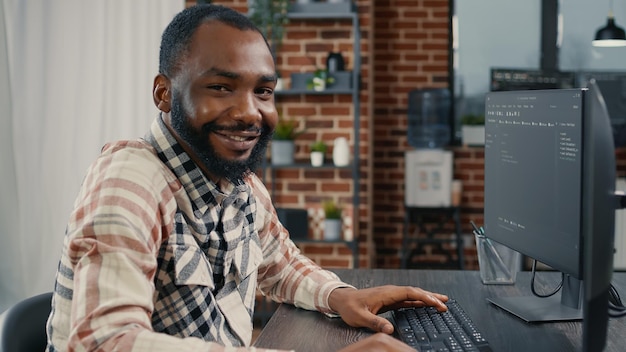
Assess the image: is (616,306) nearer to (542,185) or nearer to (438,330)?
(542,185)

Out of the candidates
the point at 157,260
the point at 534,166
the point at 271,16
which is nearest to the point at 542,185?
the point at 534,166

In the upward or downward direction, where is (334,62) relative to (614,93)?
upward

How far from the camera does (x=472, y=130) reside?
201 inches

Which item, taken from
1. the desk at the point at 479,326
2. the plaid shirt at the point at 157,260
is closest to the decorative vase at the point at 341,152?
the desk at the point at 479,326

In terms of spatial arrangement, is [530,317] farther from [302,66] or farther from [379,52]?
[379,52]

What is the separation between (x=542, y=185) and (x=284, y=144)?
2731 mm

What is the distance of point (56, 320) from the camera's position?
1.13 metres

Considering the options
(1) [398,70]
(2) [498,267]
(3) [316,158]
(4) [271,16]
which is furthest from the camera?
(1) [398,70]

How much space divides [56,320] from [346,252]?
3.24m

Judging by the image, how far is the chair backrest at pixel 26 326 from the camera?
130cm

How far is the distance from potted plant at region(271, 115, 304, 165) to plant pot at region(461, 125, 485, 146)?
4.79 feet

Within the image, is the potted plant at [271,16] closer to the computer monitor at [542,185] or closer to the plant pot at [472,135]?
the plant pot at [472,135]

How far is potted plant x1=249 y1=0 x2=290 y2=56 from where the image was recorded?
4.03m

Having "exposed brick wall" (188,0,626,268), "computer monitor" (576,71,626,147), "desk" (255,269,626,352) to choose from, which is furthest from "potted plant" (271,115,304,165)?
"desk" (255,269,626,352)
